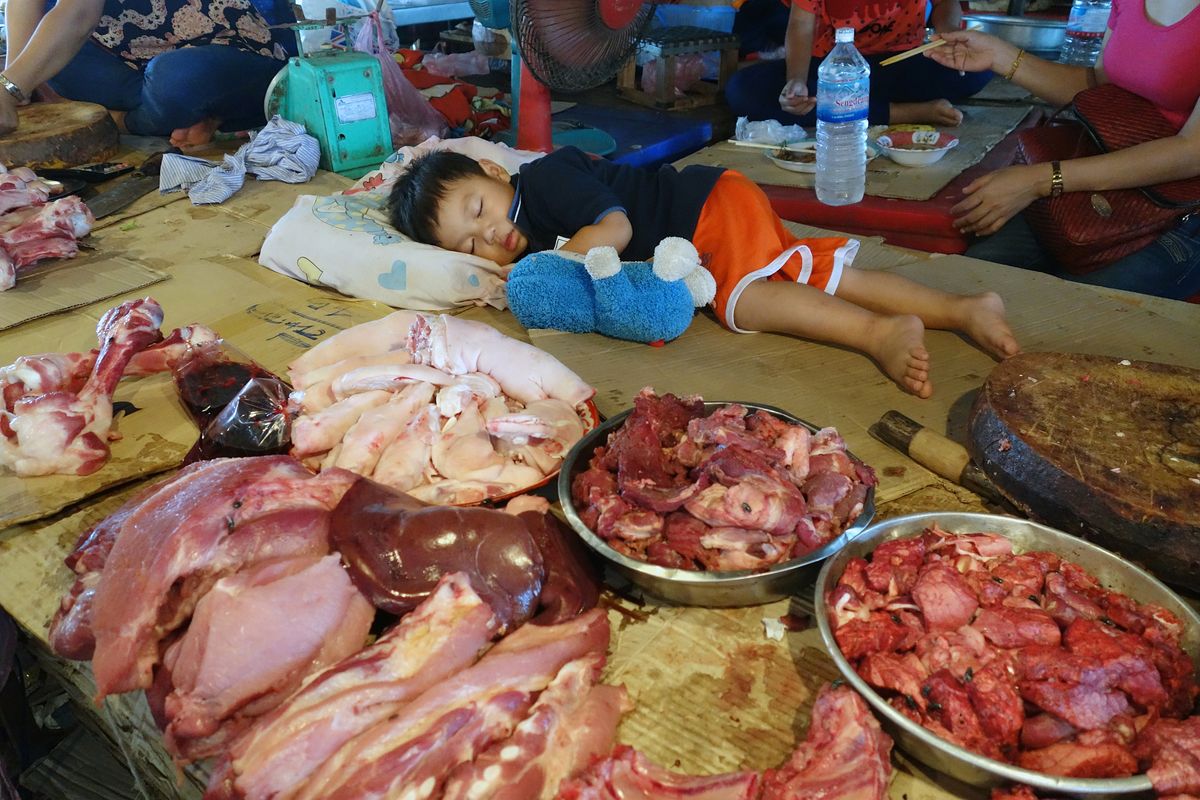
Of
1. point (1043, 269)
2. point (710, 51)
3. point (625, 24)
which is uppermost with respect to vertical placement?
point (625, 24)

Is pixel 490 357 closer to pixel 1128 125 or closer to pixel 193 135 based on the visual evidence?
pixel 1128 125

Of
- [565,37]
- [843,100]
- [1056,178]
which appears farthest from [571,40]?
[1056,178]

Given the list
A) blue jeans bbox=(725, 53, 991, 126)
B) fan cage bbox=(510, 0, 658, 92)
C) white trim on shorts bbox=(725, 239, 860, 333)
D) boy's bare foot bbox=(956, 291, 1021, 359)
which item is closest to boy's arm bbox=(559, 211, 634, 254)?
white trim on shorts bbox=(725, 239, 860, 333)

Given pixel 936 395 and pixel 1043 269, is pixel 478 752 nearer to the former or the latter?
pixel 936 395

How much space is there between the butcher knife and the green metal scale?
26.1 inches

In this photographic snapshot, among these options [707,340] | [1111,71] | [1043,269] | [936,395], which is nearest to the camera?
[936,395]

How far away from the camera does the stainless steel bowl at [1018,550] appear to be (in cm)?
98

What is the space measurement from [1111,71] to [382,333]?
270 cm

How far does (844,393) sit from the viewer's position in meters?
2.13

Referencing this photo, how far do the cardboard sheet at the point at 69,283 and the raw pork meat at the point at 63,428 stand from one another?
2.94 feet

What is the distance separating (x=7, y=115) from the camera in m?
3.92

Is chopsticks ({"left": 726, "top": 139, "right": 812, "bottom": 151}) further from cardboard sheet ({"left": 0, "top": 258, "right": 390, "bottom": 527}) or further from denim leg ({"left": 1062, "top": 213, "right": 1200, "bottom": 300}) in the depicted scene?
cardboard sheet ({"left": 0, "top": 258, "right": 390, "bottom": 527})

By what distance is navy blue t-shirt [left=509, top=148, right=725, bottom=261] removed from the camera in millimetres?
2598

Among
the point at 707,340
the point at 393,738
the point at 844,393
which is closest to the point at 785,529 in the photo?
the point at 393,738
